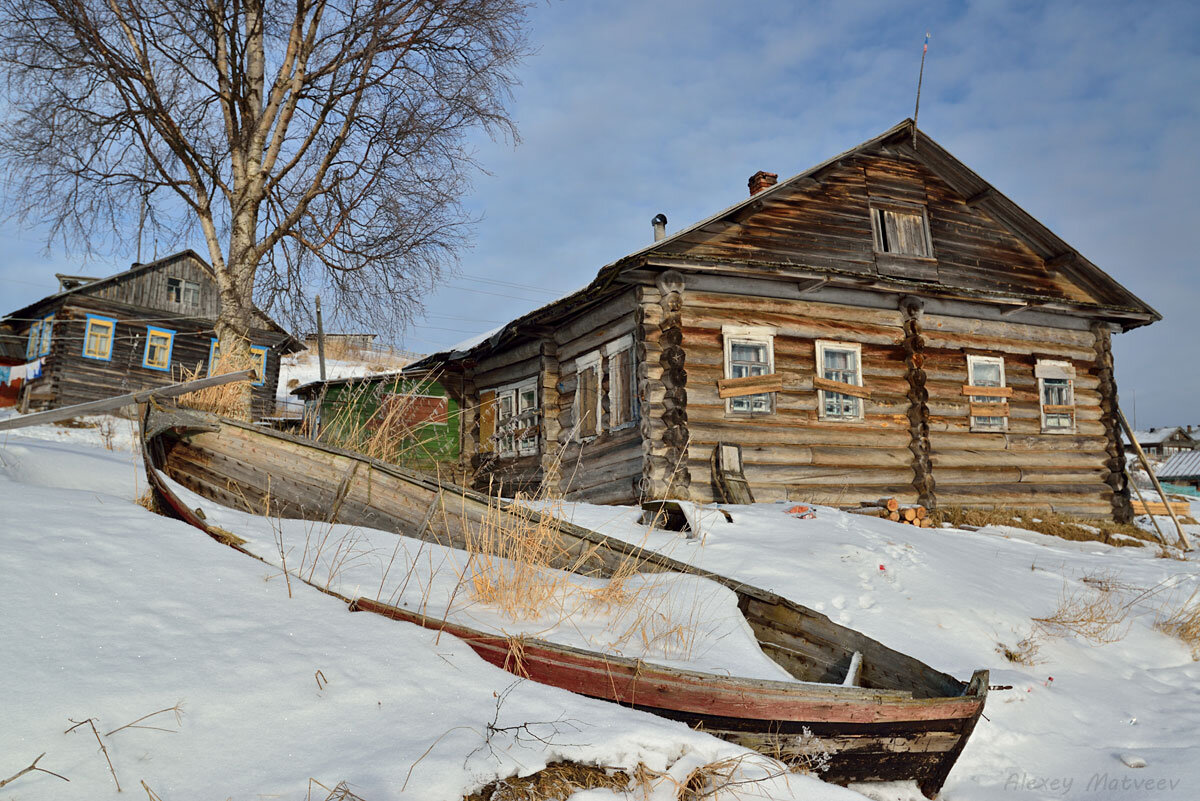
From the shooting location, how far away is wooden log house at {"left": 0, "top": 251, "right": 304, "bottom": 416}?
2267 cm

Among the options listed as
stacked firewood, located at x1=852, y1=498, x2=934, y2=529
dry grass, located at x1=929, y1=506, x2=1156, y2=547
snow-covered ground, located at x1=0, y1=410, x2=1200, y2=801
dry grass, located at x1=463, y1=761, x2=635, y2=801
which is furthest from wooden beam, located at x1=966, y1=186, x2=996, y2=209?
dry grass, located at x1=463, y1=761, x2=635, y2=801

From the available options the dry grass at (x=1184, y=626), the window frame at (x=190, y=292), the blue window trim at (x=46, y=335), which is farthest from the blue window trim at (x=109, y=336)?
the dry grass at (x=1184, y=626)

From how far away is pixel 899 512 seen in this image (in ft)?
32.8

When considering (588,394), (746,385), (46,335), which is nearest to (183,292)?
(46,335)

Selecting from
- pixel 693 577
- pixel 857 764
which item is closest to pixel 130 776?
pixel 857 764

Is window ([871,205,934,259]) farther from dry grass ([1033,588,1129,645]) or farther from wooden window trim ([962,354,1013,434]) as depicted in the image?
dry grass ([1033,588,1129,645])

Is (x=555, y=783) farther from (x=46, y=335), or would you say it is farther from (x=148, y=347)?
(x=46, y=335)

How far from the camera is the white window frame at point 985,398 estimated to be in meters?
11.9

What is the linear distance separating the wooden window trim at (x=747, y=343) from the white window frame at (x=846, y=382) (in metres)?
0.75

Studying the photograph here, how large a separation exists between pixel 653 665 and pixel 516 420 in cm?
1104

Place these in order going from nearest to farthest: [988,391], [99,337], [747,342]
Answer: [747,342], [988,391], [99,337]

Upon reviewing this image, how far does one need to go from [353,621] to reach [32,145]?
428 inches

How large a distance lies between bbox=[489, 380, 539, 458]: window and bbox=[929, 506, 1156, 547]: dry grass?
6.54 metres

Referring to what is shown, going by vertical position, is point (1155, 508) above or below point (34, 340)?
below
